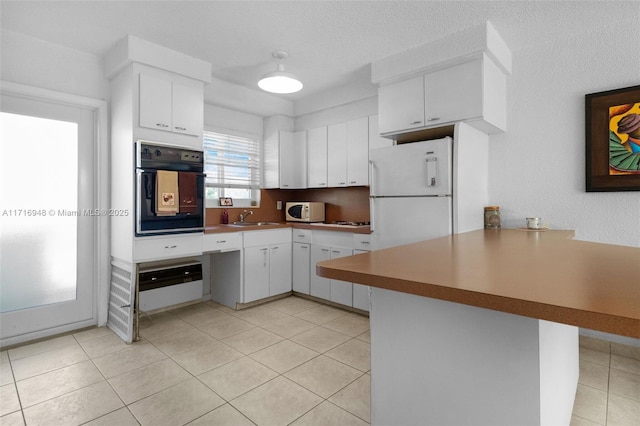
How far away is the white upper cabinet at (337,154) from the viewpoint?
419cm

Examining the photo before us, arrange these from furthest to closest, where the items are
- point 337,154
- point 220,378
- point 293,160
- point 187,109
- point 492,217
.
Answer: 1. point 293,160
2. point 337,154
3. point 187,109
4. point 492,217
5. point 220,378

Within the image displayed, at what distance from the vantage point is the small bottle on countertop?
3075 mm

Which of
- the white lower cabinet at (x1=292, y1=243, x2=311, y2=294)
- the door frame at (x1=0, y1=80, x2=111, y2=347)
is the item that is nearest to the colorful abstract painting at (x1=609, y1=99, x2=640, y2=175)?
the white lower cabinet at (x1=292, y1=243, x2=311, y2=294)

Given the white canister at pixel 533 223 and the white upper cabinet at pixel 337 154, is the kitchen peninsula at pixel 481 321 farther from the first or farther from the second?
the white upper cabinet at pixel 337 154

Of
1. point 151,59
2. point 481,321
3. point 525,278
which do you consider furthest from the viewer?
point 151,59

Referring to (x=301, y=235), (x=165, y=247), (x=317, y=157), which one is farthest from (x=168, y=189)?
(x=317, y=157)

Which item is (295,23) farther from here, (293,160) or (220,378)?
(220,378)

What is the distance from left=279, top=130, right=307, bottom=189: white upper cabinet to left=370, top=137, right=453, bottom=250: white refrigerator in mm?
1608

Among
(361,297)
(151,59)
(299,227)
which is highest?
(151,59)

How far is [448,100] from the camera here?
2.89m

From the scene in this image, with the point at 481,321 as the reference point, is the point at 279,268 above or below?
below

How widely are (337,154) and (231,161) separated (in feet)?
4.52

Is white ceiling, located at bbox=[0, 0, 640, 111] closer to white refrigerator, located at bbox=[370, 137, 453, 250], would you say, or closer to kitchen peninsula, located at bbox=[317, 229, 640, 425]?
white refrigerator, located at bbox=[370, 137, 453, 250]

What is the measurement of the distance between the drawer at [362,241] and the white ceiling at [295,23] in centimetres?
177
